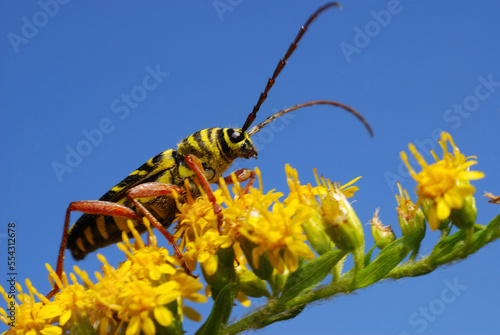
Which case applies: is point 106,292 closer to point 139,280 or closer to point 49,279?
point 139,280

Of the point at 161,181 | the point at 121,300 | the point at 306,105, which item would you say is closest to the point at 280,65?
the point at 306,105

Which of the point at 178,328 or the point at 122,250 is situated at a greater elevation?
the point at 122,250

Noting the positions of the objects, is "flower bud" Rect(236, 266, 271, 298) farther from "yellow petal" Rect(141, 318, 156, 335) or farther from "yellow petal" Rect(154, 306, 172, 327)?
"yellow petal" Rect(141, 318, 156, 335)

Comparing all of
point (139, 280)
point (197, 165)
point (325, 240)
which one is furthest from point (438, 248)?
point (197, 165)

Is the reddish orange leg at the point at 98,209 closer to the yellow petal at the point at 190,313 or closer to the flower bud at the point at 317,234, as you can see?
the yellow petal at the point at 190,313

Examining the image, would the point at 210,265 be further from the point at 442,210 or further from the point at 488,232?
the point at 488,232

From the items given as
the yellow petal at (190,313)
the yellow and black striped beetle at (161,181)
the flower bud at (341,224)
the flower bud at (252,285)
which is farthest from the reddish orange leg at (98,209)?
the flower bud at (341,224)
